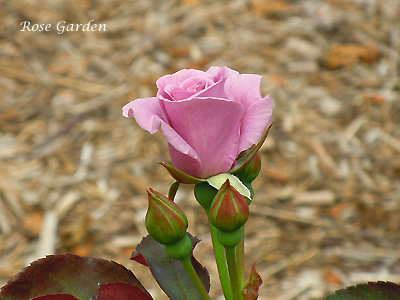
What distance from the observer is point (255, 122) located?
880mm

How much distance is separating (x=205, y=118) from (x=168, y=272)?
0.34m

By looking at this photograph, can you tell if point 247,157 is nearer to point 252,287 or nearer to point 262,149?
point 252,287

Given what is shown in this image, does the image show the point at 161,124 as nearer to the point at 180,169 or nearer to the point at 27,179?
the point at 180,169

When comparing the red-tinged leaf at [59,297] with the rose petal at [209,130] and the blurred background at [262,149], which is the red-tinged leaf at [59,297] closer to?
the rose petal at [209,130]

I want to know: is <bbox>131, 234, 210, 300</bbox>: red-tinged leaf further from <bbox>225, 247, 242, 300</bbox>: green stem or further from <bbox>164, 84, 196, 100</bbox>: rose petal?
<bbox>164, 84, 196, 100</bbox>: rose petal

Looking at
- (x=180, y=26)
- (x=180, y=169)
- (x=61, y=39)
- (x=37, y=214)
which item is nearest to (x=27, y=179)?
(x=37, y=214)

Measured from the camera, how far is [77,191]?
292 cm

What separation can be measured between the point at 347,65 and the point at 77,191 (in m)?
1.96

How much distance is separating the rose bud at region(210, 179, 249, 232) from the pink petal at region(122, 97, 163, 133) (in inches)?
5.6

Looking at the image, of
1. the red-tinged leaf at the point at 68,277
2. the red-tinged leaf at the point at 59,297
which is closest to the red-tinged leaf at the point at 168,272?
the red-tinged leaf at the point at 68,277

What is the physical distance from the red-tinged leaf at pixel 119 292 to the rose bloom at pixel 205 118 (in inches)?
8.6

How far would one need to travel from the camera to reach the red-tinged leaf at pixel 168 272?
1027 millimetres

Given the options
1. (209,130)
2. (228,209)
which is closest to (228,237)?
(228,209)

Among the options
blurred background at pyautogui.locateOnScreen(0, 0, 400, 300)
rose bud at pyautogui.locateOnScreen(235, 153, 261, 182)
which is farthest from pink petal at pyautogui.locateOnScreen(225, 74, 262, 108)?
blurred background at pyautogui.locateOnScreen(0, 0, 400, 300)
